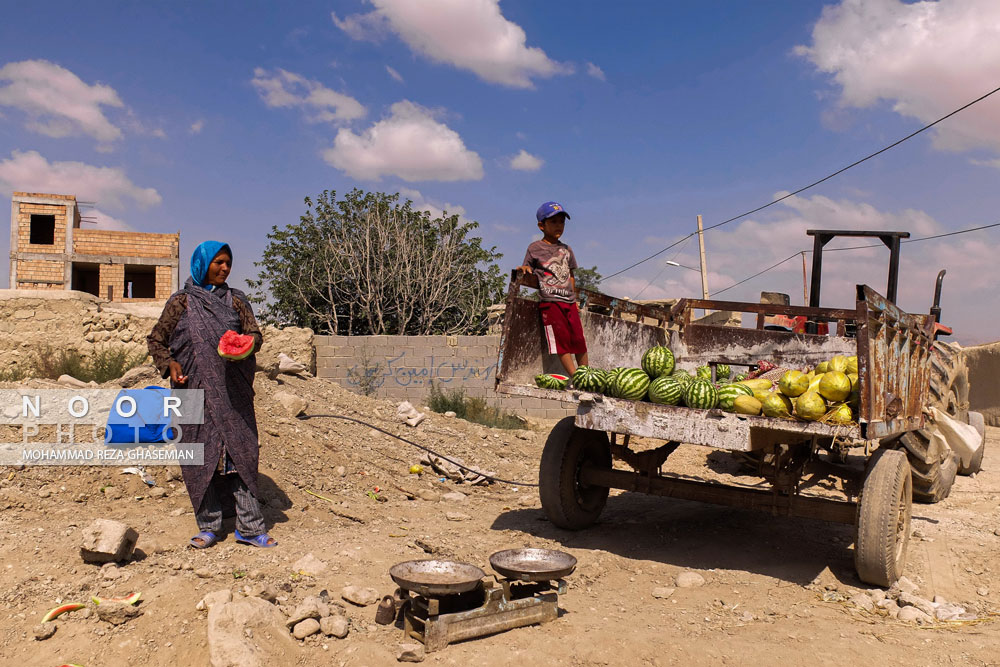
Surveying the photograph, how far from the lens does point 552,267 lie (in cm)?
525

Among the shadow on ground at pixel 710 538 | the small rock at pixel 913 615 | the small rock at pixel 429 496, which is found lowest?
the small rock at pixel 429 496

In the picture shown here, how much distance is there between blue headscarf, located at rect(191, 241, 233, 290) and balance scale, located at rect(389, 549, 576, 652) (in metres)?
2.14

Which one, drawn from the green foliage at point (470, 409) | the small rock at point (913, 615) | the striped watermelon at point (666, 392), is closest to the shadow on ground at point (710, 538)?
the small rock at point (913, 615)

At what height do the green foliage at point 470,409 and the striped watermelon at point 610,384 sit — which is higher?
the striped watermelon at point 610,384

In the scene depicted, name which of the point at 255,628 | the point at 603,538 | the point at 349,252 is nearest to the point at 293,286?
the point at 349,252

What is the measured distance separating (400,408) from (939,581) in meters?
6.51

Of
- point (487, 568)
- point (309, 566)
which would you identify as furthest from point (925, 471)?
point (309, 566)

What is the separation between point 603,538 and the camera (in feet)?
16.4

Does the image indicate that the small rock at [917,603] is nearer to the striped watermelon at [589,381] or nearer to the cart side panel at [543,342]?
the striped watermelon at [589,381]

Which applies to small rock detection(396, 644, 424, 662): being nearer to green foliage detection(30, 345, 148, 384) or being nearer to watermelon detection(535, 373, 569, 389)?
watermelon detection(535, 373, 569, 389)

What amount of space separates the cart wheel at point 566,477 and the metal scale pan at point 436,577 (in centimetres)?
152

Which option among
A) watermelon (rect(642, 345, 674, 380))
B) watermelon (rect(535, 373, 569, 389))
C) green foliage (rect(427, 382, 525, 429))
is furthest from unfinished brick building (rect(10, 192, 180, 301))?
watermelon (rect(642, 345, 674, 380))

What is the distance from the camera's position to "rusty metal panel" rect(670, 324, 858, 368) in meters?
5.93

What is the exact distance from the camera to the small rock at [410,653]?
9.50ft
